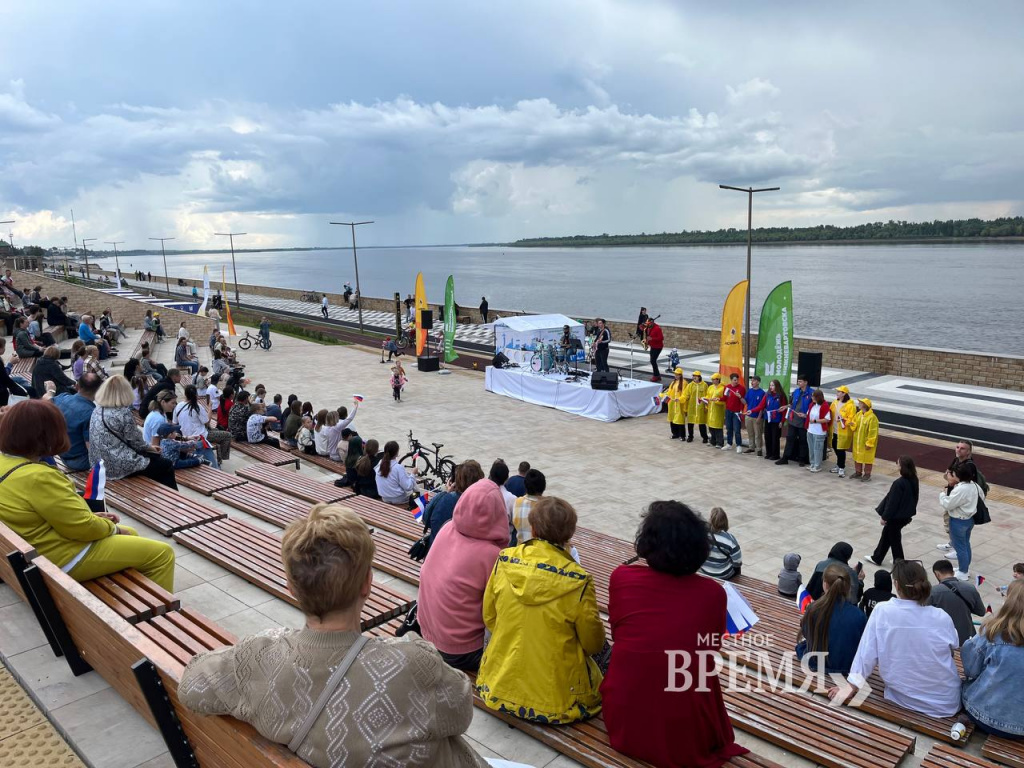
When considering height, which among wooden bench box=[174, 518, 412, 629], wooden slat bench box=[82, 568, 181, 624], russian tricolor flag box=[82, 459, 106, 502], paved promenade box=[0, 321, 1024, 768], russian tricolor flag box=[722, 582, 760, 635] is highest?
russian tricolor flag box=[82, 459, 106, 502]

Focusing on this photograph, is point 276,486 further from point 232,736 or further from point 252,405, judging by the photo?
point 232,736

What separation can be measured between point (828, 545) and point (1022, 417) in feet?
34.0

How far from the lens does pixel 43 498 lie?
12.5 ft

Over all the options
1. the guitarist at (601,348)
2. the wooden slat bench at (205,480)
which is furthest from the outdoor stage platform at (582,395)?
the wooden slat bench at (205,480)

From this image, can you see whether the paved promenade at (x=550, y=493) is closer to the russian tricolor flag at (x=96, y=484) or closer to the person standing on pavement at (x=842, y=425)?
the person standing on pavement at (x=842, y=425)

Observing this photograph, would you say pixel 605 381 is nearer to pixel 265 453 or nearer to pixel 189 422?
pixel 265 453

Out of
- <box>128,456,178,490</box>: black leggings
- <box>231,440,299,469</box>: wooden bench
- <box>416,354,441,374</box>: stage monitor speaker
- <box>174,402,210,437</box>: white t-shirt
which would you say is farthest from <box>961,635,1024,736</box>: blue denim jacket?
<box>416,354,441,374</box>: stage monitor speaker

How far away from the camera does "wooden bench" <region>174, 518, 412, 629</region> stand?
15.8 feet

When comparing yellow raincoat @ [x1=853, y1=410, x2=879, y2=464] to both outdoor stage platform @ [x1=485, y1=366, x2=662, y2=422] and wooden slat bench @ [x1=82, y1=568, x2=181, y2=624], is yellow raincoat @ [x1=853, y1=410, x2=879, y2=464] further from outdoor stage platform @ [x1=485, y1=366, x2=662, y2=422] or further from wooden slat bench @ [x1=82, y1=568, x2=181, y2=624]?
wooden slat bench @ [x1=82, y1=568, x2=181, y2=624]

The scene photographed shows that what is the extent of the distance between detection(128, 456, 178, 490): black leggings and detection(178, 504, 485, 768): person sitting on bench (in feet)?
19.8

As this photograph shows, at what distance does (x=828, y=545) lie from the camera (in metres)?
9.55

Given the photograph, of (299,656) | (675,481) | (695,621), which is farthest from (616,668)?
(675,481)

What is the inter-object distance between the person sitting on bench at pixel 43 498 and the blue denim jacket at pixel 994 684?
5.14m

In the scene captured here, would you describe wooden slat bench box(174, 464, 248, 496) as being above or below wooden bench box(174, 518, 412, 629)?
below
